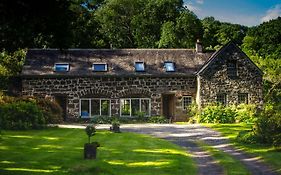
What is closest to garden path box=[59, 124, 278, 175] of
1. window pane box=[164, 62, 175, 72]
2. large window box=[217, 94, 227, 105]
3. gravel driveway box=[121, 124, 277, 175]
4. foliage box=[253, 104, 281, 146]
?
gravel driveway box=[121, 124, 277, 175]

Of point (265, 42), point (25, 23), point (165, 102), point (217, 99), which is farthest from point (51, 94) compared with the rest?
point (265, 42)

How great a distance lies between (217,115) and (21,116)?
15.4 metres

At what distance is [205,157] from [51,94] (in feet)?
71.9

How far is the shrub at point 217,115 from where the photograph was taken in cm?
3481

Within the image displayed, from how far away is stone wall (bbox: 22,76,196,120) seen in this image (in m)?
37.3

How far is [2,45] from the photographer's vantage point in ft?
47.8

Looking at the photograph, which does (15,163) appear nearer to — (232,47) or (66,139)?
(66,139)

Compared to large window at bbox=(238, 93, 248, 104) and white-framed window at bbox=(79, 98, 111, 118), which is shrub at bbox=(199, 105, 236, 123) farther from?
white-framed window at bbox=(79, 98, 111, 118)

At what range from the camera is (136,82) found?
124 ft

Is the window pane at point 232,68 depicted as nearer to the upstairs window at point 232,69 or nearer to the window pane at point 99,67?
the upstairs window at point 232,69

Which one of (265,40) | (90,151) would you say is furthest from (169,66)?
(265,40)

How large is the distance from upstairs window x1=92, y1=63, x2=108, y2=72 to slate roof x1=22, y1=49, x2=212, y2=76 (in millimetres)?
300

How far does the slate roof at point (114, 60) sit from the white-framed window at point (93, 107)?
229cm

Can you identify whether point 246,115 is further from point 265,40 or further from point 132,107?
point 265,40
